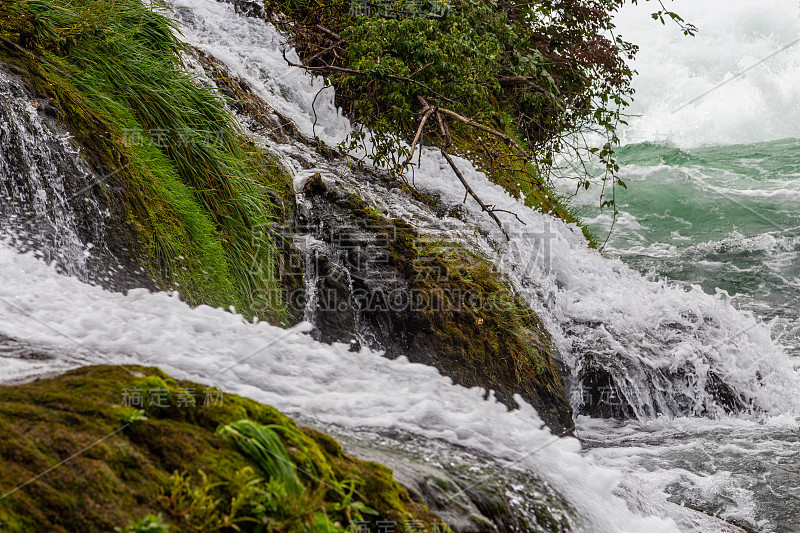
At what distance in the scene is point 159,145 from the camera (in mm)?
3787

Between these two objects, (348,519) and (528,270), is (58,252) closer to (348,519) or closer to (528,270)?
(348,519)

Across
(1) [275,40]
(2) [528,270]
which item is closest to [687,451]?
(2) [528,270]

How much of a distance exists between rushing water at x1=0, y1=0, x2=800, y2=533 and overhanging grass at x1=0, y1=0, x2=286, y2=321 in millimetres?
450

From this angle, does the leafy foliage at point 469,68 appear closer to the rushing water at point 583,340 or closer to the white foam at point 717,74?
the rushing water at point 583,340

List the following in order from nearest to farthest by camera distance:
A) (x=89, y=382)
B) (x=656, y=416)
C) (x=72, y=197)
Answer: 1. (x=89, y=382)
2. (x=72, y=197)
3. (x=656, y=416)

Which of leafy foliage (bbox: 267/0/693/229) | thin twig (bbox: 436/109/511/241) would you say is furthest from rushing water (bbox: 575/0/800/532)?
leafy foliage (bbox: 267/0/693/229)

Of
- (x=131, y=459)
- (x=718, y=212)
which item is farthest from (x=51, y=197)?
(x=718, y=212)

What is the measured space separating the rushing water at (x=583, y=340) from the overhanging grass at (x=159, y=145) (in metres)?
0.45

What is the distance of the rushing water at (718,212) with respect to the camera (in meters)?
3.80

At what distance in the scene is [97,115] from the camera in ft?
11.5

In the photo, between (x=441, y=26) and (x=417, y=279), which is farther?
(x=441, y=26)

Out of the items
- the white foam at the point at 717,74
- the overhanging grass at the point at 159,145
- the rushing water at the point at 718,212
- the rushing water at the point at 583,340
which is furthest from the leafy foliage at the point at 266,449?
the white foam at the point at 717,74

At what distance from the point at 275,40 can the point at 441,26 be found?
163cm

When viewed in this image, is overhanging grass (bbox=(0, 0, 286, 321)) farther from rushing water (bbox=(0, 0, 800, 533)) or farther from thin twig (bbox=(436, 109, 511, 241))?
thin twig (bbox=(436, 109, 511, 241))
